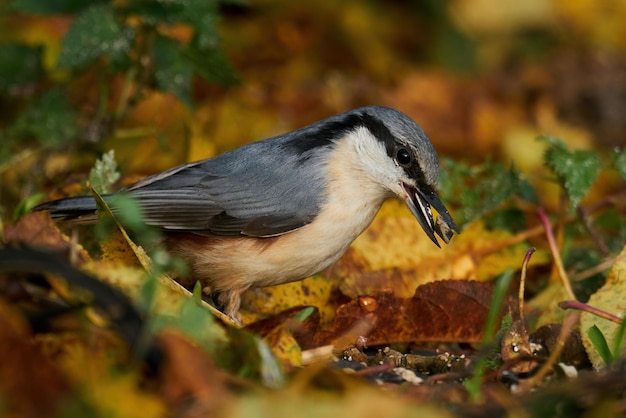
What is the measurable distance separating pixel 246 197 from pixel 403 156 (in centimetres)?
55

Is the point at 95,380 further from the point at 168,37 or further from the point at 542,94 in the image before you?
the point at 542,94

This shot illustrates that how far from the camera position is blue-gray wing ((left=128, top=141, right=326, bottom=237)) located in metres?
3.18

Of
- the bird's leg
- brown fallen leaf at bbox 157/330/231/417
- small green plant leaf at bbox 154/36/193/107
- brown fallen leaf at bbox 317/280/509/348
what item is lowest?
the bird's leg

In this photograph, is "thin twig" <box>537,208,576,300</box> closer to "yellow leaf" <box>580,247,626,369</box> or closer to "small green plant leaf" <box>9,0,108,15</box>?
"yellow leaf" <box>580,247,626,369</box>

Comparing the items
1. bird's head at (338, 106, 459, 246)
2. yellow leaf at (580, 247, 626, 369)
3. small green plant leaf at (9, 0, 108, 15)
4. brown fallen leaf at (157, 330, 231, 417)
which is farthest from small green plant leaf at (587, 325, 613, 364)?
small green plant leaf at (9, 0, 108, 15)

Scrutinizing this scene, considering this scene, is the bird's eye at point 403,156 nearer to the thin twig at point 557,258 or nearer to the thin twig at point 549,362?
the thin twig at point 557,258

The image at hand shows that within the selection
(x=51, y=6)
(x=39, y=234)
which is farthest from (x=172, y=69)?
(x=39, y=234)

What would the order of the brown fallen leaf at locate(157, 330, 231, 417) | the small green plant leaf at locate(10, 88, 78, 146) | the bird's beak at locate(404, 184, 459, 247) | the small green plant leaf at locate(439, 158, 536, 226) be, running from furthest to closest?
the small green plant leaf at locate(10, 88, 78, 146), the small green plant leaf at locate(439, 158, 536, 226), the bird's beak at locate(404, 184, 459, 247), the brown fallen leaf at locate(157, 330, 231, 417)

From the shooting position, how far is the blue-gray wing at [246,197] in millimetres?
3176

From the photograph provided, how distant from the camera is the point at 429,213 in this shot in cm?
321

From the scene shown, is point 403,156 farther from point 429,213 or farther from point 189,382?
point 189,382

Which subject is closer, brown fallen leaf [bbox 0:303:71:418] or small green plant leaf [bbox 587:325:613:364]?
brown fallen leaf [bbox 0:303:71:418]

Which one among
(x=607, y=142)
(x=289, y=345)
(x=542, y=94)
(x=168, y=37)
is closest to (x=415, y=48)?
(x=542, y=94)

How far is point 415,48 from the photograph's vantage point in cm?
691
